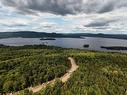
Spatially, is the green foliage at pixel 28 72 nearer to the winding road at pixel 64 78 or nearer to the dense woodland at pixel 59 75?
the dense woodland at pixel 59 75

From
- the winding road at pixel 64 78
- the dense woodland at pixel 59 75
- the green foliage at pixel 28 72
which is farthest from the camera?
the green foliage at pixel 28 72

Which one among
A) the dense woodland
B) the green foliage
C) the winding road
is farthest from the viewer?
the green foliage

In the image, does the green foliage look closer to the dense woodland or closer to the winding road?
the dense woodland

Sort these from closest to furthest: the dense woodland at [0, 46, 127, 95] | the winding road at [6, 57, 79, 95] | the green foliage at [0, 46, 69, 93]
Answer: the dense woodland at [0, 46, 127, 95], the winding road at [6, 57, 79, 95], the green foliage at [0, 46, 69, 93]

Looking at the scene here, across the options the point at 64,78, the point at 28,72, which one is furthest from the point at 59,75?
the point at 28,72

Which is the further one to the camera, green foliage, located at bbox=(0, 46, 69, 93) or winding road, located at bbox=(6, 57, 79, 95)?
green foliage, located at bbox=(0, 46, 69, 93)

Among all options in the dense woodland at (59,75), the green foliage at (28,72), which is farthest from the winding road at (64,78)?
the green foliage at (28,72)

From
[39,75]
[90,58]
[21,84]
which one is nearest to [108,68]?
[90,58]

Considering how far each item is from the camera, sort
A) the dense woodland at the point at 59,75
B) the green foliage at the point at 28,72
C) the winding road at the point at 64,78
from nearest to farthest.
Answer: the dense woodland at the point at 59,75
the winding road at the point at 64,78
the green foliage at the point at 28,72

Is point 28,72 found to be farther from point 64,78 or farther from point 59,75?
point 64,78

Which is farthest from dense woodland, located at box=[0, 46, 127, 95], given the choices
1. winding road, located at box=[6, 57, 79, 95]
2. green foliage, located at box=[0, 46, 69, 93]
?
winding road, located at box=[6, 57, 79, 95]

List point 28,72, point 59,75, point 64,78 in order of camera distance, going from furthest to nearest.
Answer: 1. point 28,72
2. point 59,75
3. point 64,78
